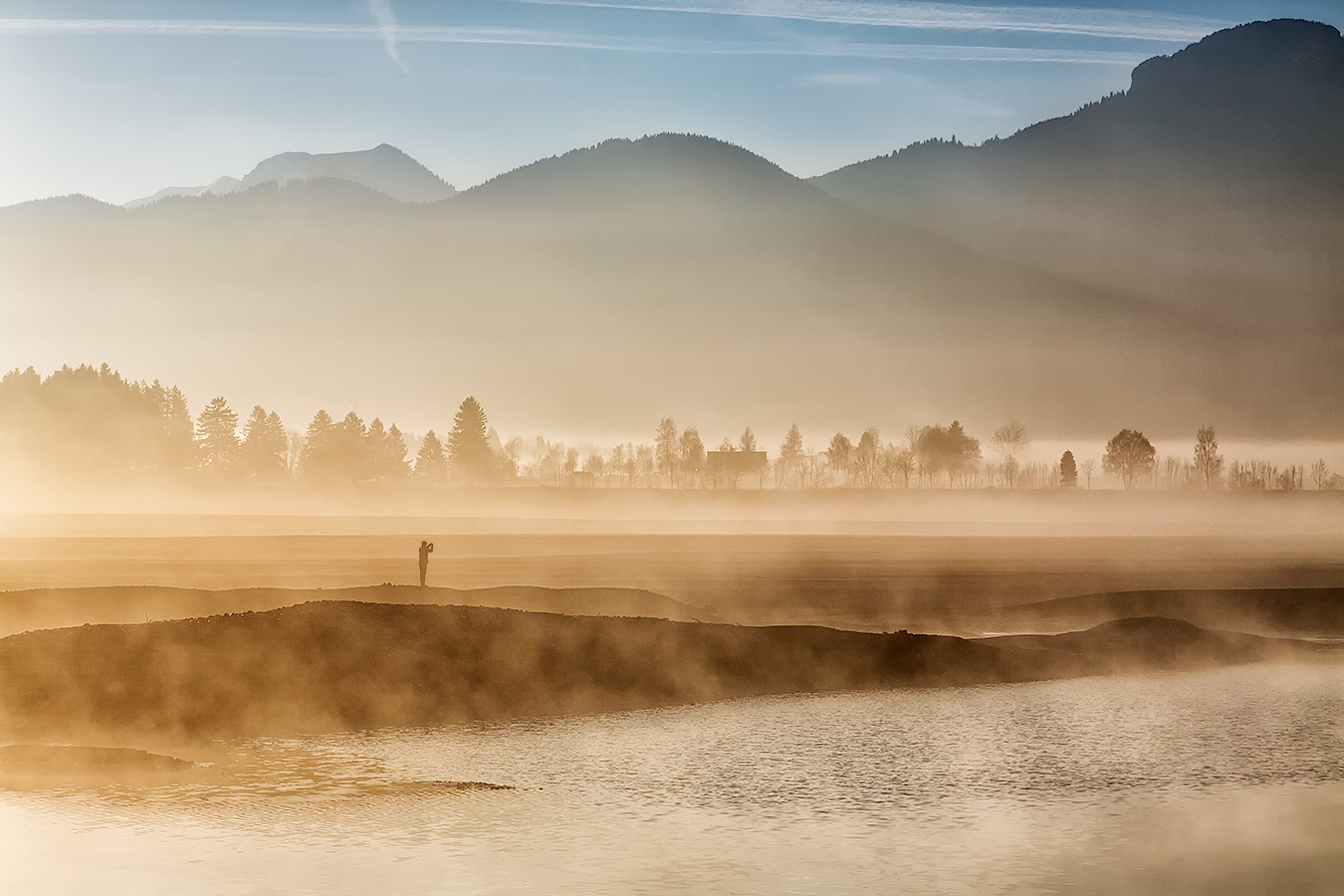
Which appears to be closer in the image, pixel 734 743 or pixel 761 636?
pixel 734 743

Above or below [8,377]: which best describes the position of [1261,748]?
below

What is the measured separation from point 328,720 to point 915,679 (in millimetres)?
18982

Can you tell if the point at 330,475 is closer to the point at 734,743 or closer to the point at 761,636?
the point at 761,636

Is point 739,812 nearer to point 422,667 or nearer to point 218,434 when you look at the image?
point 422,667

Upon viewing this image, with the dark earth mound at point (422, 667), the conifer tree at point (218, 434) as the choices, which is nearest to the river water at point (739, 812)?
the dark earth mound at point (422, 667)

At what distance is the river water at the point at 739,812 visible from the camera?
67.5 ft

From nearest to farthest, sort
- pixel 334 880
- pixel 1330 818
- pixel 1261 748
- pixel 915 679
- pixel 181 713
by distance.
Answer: pixel 334 880
pixel 1330 818
pixel 1261 748
pixel 181 713
pixel 915 679

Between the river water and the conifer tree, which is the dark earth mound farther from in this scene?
the conifer tree

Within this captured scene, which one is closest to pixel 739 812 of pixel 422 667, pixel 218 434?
pixel 422 667

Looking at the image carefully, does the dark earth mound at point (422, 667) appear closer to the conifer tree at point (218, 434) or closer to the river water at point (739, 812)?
the river water at point (739, 812)

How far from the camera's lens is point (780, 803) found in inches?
1006

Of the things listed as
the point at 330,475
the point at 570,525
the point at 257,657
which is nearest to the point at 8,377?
the point at 330,475

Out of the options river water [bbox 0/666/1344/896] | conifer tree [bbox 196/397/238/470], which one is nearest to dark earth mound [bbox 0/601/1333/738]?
river water [bbox 0/666/1344/896]

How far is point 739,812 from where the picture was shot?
24.8m
